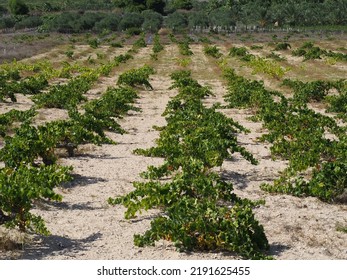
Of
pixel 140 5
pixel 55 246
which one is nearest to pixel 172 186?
pixel 55 246

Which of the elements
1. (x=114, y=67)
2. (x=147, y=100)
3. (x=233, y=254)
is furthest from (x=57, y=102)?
(x=114, y=67)

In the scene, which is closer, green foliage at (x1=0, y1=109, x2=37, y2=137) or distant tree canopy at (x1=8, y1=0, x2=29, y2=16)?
green foliage at (x1=0, y1=109, x2=37, y2=137)

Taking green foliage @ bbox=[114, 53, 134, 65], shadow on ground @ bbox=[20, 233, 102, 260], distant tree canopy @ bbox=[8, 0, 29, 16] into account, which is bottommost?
green foliage @ bbox=[114, 53, 134, 65]

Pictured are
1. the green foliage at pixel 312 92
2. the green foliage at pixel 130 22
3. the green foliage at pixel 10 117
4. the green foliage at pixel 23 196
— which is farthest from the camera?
the green foliage at pixel 130 22

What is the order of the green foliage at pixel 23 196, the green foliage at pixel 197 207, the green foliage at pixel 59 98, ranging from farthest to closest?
the green foliage at pixel 59 98 < the green foliage at pixel 23 196 < the green foliage at pixel 197 207

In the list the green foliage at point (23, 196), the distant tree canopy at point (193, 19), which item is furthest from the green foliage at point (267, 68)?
the distant tree canopy at point (193, 19)

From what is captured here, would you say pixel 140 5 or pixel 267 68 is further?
pixel 140 5

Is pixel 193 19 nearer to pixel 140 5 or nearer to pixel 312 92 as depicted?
pixel 140 5

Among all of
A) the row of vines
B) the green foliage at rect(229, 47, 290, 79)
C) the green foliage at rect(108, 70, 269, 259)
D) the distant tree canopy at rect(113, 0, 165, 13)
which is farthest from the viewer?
the distant tree canopy at rect(113, 0, 165, 13)

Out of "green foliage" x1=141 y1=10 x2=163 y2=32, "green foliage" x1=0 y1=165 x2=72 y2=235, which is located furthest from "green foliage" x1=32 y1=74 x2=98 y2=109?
"green foliage" x1=141 y1=10 x2=163 y2=32

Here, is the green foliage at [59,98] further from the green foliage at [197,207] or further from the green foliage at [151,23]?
the green foliage at [151,23]

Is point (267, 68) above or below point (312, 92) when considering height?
below

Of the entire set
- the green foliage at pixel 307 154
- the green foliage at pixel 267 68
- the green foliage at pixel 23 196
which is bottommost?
the green foliage at pixel 267 68

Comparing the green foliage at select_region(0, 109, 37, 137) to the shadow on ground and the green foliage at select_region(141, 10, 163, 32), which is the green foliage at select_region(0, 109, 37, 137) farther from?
the green foliage at select_region(141, 10, 163, 32)
